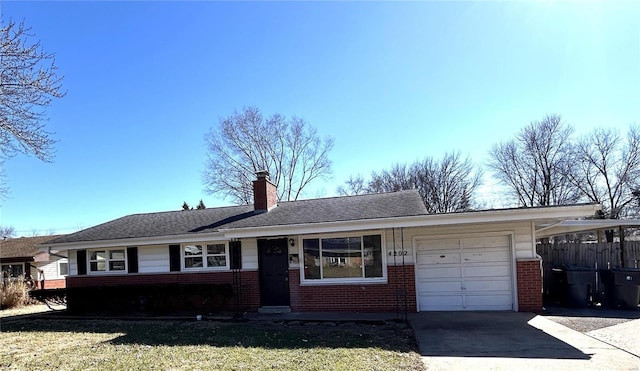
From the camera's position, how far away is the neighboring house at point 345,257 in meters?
11.0

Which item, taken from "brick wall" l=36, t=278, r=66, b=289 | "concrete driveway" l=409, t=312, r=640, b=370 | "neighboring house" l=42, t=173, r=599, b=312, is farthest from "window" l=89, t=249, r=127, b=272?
"brick wall" l=36, t=278, r=66, b=289

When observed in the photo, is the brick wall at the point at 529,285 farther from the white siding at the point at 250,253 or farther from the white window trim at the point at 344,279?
the white siding at the point at 250,253

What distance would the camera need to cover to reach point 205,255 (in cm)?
1368

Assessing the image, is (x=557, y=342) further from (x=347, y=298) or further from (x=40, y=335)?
(x=40, y=335)

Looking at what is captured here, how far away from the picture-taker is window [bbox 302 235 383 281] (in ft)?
39.0

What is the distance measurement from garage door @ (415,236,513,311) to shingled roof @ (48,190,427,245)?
4.19 feet

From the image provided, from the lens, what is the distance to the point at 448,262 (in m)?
11.6

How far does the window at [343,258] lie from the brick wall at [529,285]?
3558mm

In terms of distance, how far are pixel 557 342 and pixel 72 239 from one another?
Result: 1506 centimetres

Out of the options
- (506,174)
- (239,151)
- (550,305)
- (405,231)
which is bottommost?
(550,305)

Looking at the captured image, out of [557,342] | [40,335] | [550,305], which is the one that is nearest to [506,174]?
[550,305]

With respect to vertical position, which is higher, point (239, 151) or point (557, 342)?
point (239, 151)

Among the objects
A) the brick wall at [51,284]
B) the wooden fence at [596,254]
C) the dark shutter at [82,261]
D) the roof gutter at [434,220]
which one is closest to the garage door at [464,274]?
the roof gutter at [434,220]

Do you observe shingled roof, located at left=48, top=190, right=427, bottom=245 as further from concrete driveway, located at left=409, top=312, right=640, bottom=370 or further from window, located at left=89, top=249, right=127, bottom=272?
concrete driveway, located at left=409, top=312, right=640, bottom=370
